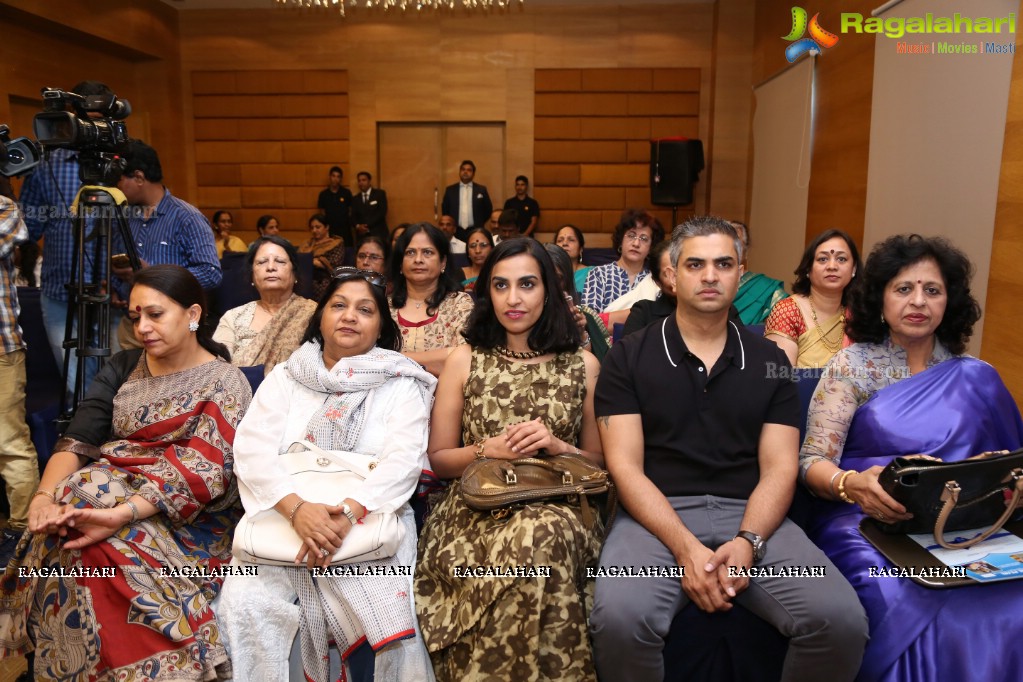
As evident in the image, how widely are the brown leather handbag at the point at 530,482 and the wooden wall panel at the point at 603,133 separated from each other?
7641 millimetres

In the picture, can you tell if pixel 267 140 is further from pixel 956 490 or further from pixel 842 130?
pixel 956 490

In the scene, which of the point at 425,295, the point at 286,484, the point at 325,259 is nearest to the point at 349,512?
the point at 286,484

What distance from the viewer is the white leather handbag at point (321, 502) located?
5.69 ft

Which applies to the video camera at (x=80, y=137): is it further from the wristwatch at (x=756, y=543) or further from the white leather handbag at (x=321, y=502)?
the wristwatch at (x=756, y=543)

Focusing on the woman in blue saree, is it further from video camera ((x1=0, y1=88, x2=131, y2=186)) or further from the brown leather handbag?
video camera ((x1=0, y1=88, x2=131, y2=186))

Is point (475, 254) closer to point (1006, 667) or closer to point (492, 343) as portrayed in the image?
point (492, 343)

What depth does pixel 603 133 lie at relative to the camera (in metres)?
9.20

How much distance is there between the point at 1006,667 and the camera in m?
1.53

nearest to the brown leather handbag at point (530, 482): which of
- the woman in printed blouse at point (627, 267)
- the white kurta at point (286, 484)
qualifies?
the white kurta at point (286, 484)

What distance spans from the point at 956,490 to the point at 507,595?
0.99 metres

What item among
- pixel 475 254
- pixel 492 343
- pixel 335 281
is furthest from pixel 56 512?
pixel 475 254

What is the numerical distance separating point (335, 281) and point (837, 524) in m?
1.48

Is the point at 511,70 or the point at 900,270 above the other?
the point at 511,70

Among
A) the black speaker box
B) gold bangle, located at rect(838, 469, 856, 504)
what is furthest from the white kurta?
the black speaker box
